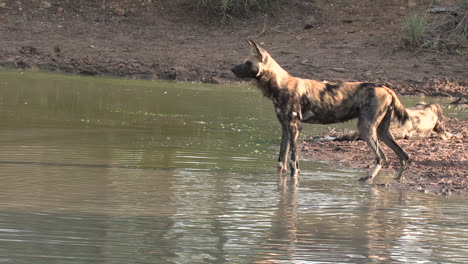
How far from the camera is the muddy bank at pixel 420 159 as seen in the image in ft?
25.8

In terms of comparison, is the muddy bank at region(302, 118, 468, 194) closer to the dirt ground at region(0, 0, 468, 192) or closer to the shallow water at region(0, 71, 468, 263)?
the shallow water at region(0, 71, 468, 263)

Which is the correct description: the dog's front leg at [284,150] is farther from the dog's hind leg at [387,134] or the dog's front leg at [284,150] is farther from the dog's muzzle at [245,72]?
the dog's hind leg at [387,134]

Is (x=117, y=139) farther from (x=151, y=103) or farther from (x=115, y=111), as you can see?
(x=151, y=103)

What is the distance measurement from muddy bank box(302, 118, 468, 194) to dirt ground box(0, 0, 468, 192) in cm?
622

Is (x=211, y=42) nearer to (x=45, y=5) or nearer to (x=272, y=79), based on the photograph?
(x=45, y=5)

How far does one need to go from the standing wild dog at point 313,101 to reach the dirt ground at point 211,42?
26.8 ft

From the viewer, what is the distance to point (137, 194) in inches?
263

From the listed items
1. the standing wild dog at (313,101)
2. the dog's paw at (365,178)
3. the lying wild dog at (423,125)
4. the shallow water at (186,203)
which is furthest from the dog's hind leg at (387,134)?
the lying wild dog at (423,125)

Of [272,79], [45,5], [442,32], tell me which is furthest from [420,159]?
[45,5]

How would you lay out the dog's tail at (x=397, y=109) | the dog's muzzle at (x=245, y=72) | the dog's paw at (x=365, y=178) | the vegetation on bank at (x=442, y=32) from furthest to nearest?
the vegetation on bank at (x=442, y=32) → the dog's tail at (x=397, y=109) → the dog's muzzle at (x=245, y=72) → the dog's paw at (x=365, y=178)

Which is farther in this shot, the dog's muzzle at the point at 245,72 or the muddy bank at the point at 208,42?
the muddy bank at the point at 208,42

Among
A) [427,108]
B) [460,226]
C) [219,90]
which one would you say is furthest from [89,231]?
[219,90]

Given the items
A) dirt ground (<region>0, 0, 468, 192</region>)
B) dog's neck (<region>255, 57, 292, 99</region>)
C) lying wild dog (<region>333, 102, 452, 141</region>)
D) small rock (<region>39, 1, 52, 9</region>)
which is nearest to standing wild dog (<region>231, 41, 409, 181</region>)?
dog's neck (<region>255, 57, 292, 99</region>)

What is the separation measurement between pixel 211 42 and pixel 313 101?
11738 mm
